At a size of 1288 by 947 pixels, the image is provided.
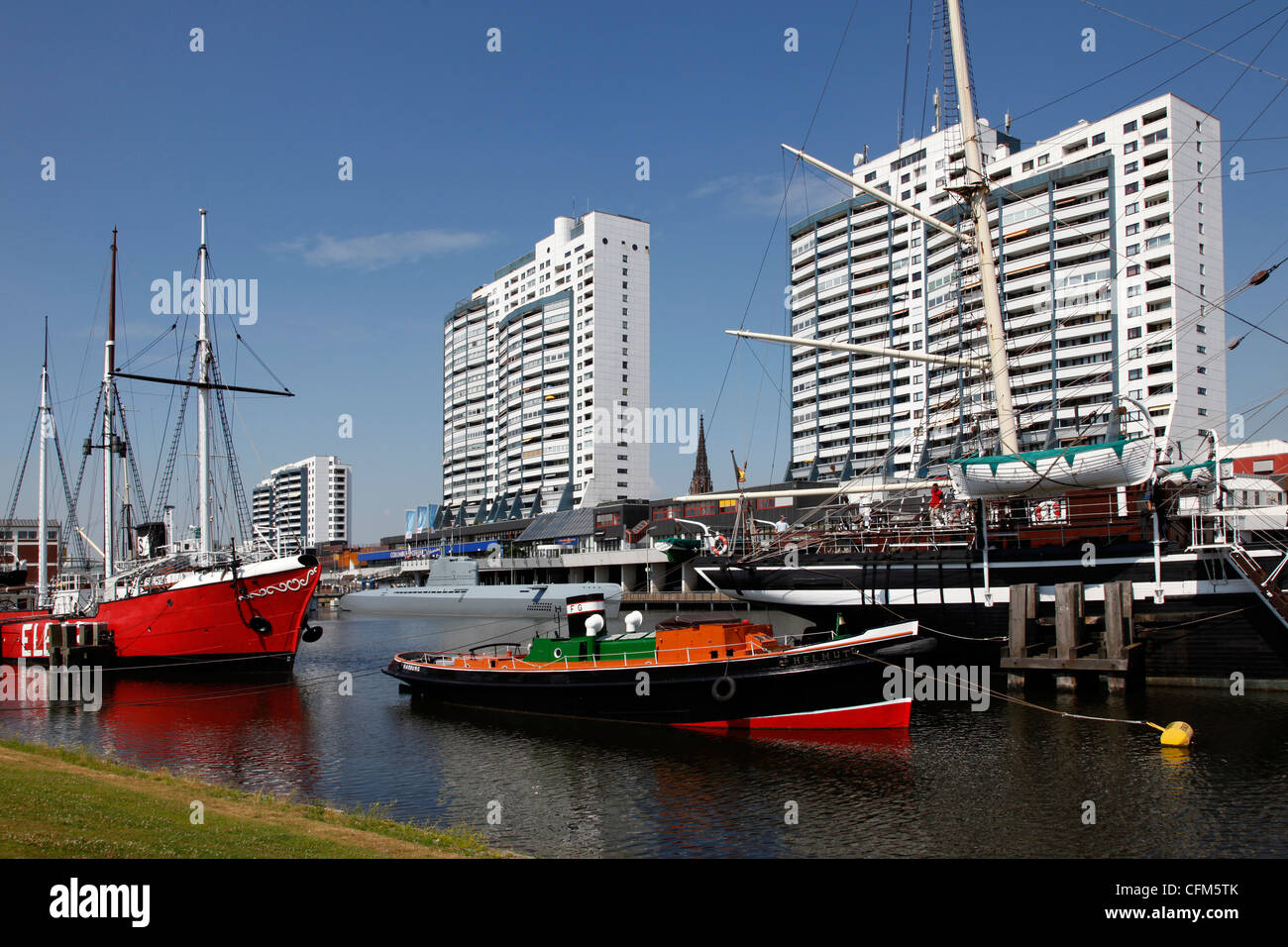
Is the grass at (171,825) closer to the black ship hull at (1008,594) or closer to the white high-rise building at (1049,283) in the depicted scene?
the black ship hull at (1008,594)

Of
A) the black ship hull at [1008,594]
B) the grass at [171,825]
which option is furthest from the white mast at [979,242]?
the grass at [171,825]

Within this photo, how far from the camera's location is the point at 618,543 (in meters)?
106

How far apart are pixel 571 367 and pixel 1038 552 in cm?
11513

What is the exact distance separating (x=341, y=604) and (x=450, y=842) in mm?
102864

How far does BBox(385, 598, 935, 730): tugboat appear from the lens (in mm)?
24375

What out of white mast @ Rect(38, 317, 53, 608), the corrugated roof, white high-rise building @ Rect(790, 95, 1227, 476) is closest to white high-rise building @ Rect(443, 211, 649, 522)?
the corrugated roof

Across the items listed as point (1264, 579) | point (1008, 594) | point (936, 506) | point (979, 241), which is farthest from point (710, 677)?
point (979, 241)

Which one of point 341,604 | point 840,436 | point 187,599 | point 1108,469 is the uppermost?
point 840,436

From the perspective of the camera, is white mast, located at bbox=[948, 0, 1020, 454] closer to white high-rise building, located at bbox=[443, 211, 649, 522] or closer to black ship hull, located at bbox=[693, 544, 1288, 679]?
black ship hull, located at bbox=[693, 544, 1288, 679]

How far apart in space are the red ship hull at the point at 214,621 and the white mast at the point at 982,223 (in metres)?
31.2

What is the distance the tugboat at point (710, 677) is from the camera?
960 inches

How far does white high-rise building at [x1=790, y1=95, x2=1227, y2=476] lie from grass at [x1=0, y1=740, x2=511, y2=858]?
65323 mm

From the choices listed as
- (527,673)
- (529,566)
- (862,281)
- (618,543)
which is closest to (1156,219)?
(862,281)
